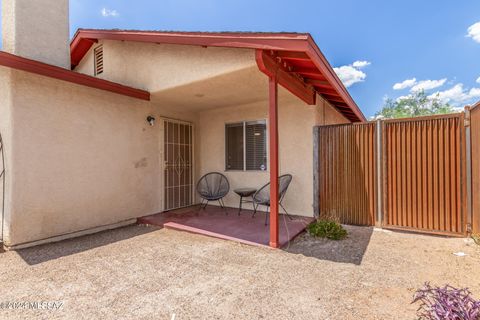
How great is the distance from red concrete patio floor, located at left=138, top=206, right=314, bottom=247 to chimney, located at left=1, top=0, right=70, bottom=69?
12.1 ft

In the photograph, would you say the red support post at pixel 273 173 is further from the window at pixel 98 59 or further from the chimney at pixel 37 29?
Result: the window at pixel 98 59

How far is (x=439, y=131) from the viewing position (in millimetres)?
4078

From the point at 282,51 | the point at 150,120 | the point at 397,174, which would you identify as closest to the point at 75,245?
the point at 150,120

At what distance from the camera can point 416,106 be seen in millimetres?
28609

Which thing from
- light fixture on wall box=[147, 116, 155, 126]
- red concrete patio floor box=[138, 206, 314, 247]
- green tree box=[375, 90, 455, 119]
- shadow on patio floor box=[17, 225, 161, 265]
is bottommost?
shadow on patio floor box=[17, 225, 161, 265]

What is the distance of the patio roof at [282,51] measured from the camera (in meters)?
3.12

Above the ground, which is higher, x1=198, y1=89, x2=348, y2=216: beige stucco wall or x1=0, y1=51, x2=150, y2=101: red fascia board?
x1=0, y1=51, x2=150, y2=101: red fascia board

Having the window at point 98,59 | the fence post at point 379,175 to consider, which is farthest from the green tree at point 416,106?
the window at point 98,59

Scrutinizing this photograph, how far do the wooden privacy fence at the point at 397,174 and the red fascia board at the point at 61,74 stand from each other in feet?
12.7

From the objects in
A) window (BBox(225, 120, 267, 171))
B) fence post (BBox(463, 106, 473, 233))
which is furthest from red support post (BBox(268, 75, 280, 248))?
fence post (BBox(463, 106, 473, 233))

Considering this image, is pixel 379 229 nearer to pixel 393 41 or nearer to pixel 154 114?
pixel 154 114

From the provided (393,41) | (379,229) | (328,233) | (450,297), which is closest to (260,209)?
(328,233)

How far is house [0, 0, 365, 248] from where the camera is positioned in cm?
357

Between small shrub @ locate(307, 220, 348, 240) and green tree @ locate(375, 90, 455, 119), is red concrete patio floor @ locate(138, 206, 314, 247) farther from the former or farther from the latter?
green tree @ locate(375, 90, 455, 119)
